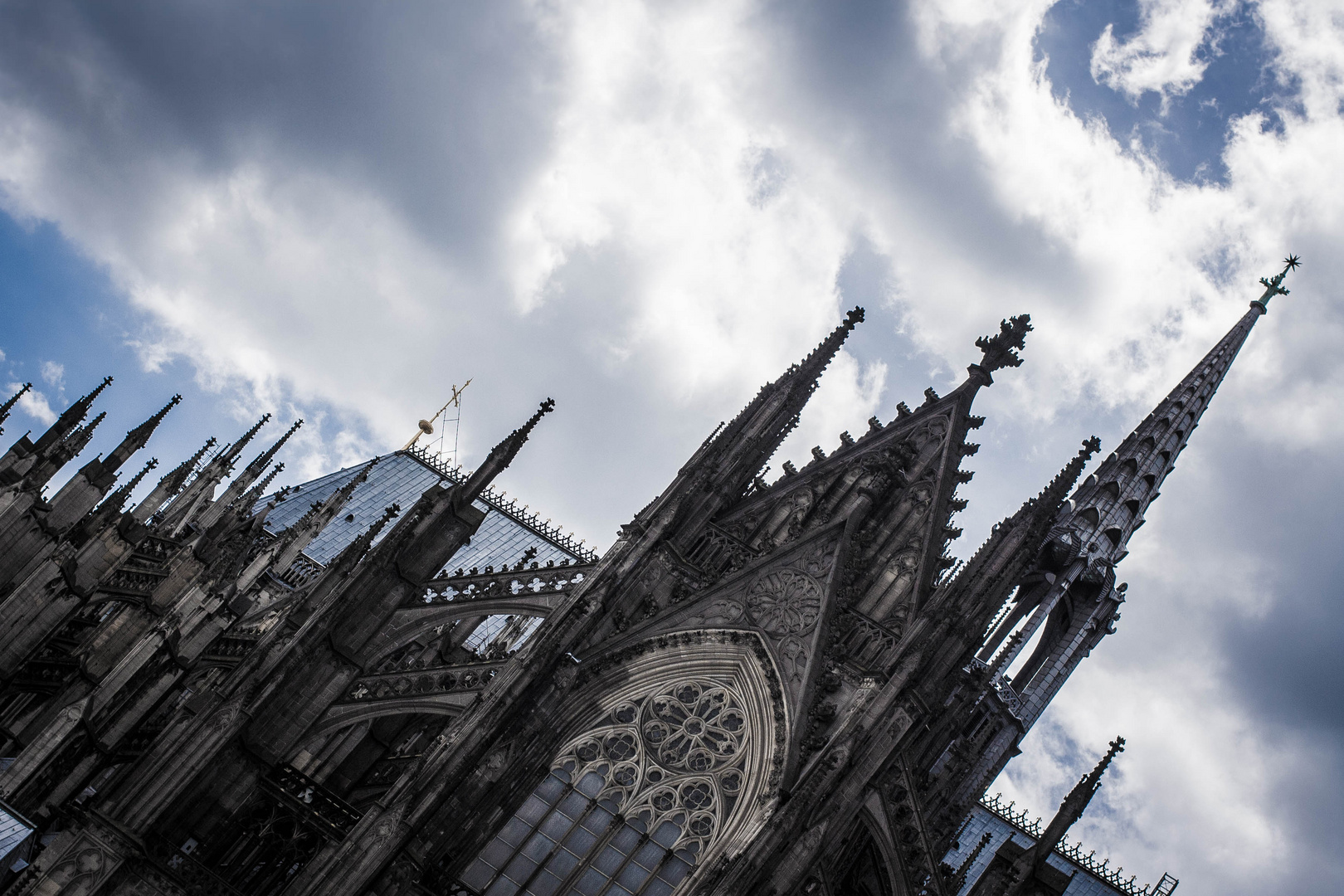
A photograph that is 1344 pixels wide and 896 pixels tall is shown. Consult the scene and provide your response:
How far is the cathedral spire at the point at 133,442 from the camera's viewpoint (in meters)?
27.8

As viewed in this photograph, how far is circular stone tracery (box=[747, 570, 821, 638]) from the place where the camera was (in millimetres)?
20812

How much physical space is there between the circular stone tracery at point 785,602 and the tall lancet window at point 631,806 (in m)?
1.77

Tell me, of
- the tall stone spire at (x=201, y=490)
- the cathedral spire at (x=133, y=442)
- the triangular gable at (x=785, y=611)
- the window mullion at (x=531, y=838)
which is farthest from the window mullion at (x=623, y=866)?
the tall stone spire at (x=201, y=490)

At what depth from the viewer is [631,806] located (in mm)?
18766

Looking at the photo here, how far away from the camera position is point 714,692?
20047 mm

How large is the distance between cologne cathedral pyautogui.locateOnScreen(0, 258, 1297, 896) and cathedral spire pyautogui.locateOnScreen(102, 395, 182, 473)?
104 mm

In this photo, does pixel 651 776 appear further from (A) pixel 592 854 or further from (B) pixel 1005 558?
(B) pixel 1005 558

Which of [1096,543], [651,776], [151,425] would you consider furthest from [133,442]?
[1096,543]

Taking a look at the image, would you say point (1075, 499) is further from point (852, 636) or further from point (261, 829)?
point (261, 829)

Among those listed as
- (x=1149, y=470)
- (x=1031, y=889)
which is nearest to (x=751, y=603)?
(x=1031, y=889)

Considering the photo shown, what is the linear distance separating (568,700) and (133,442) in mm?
16434

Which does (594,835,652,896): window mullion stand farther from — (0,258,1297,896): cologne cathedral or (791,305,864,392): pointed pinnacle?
(791,305,864,392): pointed pinnacle

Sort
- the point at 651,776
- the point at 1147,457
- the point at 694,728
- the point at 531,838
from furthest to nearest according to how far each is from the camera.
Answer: the point at 1147,457 < the point at 694,728 < the point at 651,776 < the point at 531,838

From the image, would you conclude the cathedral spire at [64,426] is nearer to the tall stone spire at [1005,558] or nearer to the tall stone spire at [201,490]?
the tall stone spire at [201,490]
